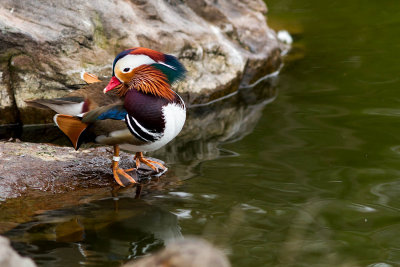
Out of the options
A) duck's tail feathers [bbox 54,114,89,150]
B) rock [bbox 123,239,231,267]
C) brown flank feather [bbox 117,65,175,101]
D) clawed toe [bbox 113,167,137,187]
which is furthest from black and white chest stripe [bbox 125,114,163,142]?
rock [bbox 123,239,231,267]

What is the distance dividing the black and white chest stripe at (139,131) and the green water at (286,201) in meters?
0.47

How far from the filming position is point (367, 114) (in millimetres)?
5887

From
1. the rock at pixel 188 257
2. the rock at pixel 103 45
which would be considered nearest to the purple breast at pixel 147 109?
the rock at pixel 188 257

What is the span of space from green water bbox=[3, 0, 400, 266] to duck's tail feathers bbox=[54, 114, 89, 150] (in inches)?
19.5

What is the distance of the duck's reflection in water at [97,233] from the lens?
334 cm

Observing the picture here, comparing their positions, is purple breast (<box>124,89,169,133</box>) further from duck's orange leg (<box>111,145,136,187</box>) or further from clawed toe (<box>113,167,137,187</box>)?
clawed toe (<box>113,167,137,187</box>)

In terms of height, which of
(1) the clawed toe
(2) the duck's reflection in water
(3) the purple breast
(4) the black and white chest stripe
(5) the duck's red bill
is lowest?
(2) the duck's reflection in water

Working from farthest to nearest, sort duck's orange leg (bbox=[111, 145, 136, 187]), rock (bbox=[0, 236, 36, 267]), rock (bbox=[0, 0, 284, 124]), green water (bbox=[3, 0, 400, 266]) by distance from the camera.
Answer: rock (bbox=[0, 0, 284, 124])
duck's orange leg (bbox=[111, 145, 136, 187])
green water (bbox=[3, 0, 400, 266])
rock (bbox=[0, 236, 36, 267])

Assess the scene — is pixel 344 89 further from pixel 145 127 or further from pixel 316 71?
pixel 145 127

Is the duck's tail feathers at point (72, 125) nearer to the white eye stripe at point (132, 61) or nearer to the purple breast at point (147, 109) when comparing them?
the purple breast at point (147, 109)

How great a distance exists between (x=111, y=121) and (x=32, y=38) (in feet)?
6.95

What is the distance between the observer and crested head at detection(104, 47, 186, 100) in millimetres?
4027

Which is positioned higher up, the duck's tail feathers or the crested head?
the crested head

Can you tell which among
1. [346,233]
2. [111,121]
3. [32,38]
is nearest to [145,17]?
[32,38]
